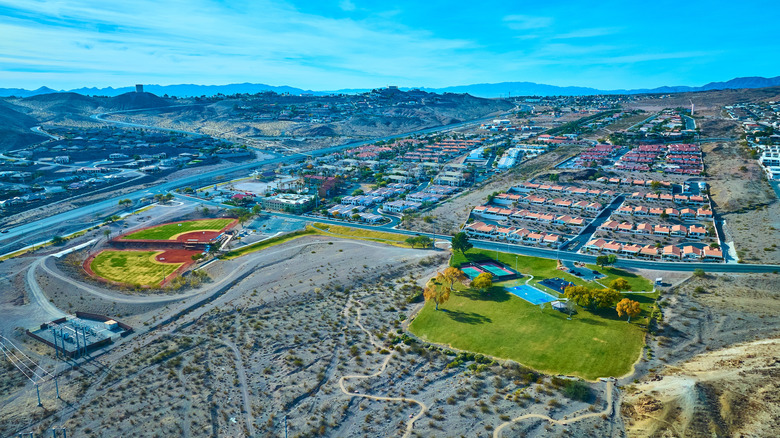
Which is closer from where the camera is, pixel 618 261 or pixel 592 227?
pixel 618 261

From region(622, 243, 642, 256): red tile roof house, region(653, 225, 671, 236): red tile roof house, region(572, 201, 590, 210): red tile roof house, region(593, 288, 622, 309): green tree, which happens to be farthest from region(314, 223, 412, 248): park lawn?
region(653, 225, 671, 236): red tile roof house

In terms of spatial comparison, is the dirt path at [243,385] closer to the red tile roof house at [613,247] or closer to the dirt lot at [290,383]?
the dirt lot at [290,383]

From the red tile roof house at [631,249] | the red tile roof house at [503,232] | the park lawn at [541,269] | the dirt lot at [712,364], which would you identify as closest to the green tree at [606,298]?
the dirt lot at [712,364]

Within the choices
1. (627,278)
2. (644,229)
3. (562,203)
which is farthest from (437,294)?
Answer: (562,203)

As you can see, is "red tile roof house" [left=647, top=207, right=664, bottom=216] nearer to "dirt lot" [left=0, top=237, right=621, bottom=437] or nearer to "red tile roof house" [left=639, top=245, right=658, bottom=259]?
"red tile roof house" [left=639, top=245, right=658, bottom=259]

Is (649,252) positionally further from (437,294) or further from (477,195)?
(477,195)
